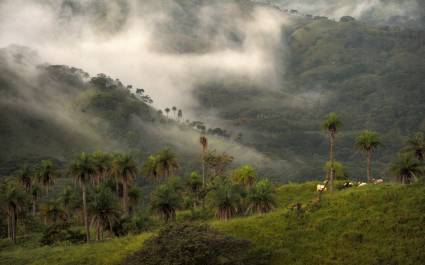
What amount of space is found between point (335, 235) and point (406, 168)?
171 feet

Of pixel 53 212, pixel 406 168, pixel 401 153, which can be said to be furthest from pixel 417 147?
pixel 53 212

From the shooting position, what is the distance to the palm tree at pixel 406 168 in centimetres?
12734

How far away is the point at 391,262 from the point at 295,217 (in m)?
22.3

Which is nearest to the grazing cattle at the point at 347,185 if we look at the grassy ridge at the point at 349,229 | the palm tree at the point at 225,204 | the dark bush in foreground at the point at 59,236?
the palm tree at the point at 225,204

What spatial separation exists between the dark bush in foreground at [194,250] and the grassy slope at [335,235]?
516cm

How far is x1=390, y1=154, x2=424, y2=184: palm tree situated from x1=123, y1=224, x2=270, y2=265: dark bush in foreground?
59970 mm

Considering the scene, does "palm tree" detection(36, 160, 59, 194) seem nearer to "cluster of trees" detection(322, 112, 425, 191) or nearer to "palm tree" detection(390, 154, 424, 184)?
"cluster of trees" detection(322, 112, 425, 191)

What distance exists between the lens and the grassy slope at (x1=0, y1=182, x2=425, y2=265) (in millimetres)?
77500

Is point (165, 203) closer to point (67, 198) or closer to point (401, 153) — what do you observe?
point (67, 198)

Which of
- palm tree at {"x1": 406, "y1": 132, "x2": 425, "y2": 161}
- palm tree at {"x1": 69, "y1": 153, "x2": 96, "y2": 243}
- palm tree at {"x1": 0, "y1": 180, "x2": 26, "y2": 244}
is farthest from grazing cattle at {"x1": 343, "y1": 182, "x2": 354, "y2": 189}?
palm tree at {"x1": 0, "y1": 180, "x2": 26, "y2": 244}

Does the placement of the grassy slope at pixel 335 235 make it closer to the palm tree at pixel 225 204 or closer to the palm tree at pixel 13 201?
the palm tree at pixel 225 204

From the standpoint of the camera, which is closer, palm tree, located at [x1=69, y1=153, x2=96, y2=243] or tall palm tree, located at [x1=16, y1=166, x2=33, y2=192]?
palm tree, located at [x1=69, y1=153, x2=96, y2=243]

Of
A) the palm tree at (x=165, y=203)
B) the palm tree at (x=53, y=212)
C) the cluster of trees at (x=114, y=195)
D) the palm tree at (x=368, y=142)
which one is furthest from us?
the palm tree at (x=53, y=212)

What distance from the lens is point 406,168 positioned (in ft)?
420
